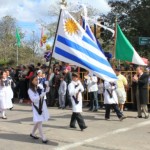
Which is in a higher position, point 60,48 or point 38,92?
point 60,48

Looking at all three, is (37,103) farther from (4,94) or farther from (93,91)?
(93,91)

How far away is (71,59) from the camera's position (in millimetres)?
9180

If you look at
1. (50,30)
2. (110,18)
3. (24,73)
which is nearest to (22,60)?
(50,30)

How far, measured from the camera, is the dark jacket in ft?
41.3

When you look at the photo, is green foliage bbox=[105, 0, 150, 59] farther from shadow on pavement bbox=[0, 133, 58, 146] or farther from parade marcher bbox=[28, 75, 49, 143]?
parade marcher bbox=[28, 75, 49, 143]

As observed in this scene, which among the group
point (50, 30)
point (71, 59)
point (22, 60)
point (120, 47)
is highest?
point (50, 30)

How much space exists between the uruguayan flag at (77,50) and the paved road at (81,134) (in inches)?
61.0

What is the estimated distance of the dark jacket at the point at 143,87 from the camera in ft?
41.3

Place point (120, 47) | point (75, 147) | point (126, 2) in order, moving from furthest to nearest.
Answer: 1. point (126, 2)
2. point (120, 47)
3. point (75, 147)

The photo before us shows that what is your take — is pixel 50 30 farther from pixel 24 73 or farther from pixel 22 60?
pixel 24 73

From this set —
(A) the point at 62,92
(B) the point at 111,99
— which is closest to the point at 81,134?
(B) the point at 111,99

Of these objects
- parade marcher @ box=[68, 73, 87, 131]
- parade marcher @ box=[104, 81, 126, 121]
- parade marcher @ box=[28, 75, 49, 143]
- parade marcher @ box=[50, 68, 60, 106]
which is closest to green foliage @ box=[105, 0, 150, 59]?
parade marcher @ box=[50, 68, 60, 106]

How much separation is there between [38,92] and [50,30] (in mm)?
47578

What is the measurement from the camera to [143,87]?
12734 millimetres
